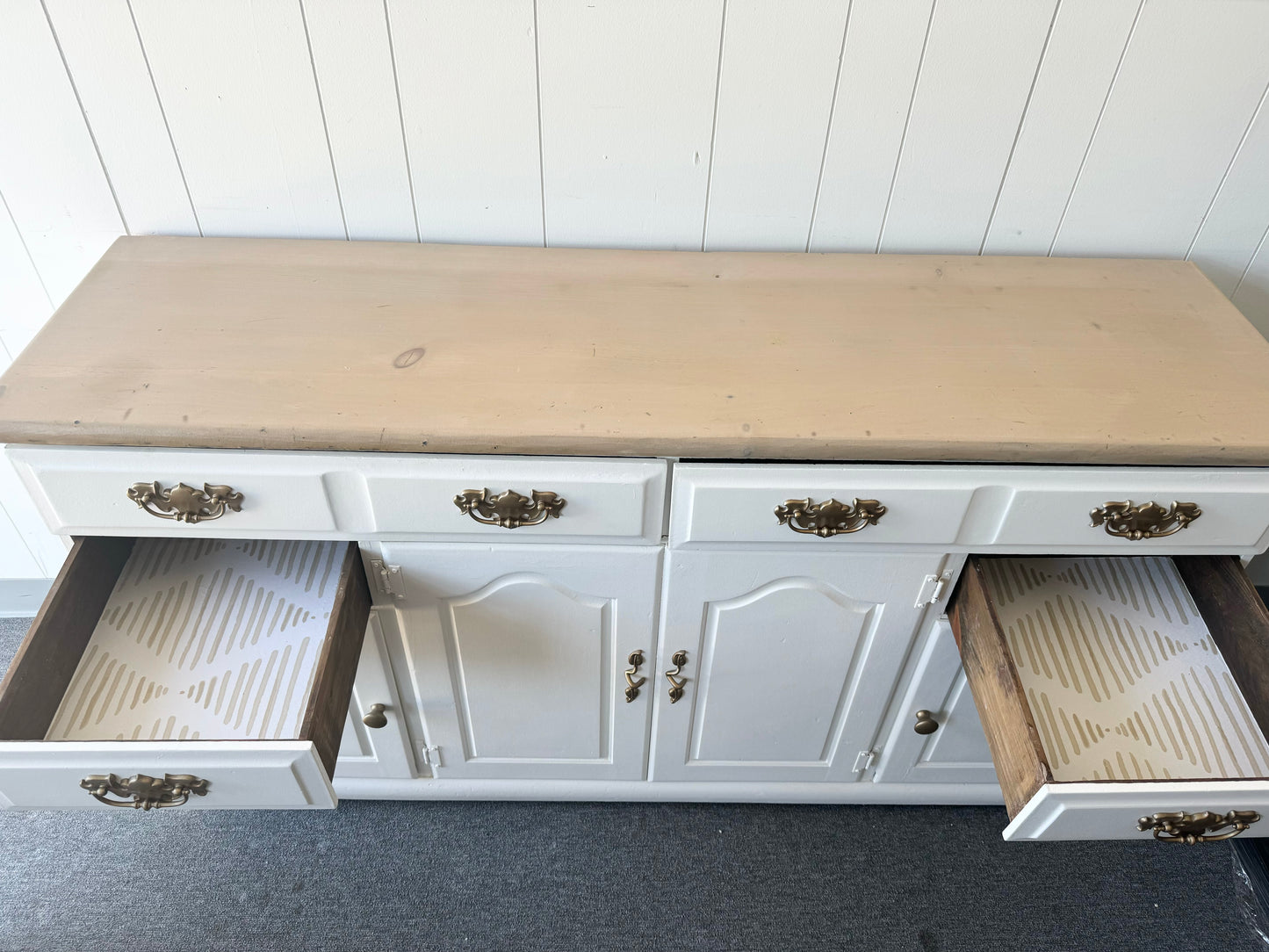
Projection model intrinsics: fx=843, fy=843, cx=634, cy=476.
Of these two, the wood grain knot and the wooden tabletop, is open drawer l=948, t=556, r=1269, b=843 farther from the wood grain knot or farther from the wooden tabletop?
the wood grain knot

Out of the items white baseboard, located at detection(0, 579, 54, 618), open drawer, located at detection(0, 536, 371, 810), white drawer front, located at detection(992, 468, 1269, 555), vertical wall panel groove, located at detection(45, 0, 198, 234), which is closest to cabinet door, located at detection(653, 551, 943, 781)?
white drawer front, located at detection(992, 468, 1269, 555)

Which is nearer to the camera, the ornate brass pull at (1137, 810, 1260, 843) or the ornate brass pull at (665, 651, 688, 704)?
the ornate brass pull at (1137, 810, 1260, 843)

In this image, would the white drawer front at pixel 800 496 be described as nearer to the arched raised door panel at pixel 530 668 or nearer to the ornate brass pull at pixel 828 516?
the ornate brass pull at pixel 828 516

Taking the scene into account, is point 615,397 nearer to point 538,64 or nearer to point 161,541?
point 538,64

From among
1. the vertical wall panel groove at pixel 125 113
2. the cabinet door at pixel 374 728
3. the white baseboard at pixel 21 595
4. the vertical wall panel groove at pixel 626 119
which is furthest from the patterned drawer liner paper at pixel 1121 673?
the white baseboard at pixel 21 595

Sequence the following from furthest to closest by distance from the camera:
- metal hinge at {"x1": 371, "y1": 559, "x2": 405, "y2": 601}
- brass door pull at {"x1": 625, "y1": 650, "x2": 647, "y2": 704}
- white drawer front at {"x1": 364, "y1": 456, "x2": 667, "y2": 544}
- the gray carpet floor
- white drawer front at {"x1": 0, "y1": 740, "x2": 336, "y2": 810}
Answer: the gray carpet floor → brass door pull at {"x1": 625, "y1": 650, "x2": 647, "y2": 704} → metal hinge at {"x1": 371, "y1": 559, "x2": 405, "y2": 601} → white drawer front at {"x1": 364, "y1": 456, "x2": 667, "y2": 544} → white drawer front at {"x1": 0, "y1": 740, "x2": 336, "y2": 810}

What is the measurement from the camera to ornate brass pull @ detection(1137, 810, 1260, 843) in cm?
78

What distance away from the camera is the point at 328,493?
34.0 inches

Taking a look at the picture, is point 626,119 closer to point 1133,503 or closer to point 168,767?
point 1133,503

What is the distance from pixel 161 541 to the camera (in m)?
1.05

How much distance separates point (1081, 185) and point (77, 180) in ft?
4.15

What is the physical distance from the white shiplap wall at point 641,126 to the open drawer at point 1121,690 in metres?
0.46

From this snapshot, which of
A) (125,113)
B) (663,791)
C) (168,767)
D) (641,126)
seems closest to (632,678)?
(663,791)

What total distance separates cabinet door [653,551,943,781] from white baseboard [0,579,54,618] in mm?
1166
